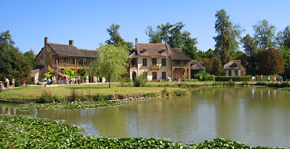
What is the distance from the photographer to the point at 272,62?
2095 inches

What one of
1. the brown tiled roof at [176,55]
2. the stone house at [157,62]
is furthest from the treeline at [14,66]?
the brown tiled roof at [176,55]

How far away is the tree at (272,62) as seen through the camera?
52.9 m

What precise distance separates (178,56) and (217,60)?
864 centimetres

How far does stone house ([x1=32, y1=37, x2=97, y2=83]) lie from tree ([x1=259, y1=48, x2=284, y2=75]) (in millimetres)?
33225

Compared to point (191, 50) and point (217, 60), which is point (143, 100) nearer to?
point (217, 60)

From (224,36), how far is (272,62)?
470 inches

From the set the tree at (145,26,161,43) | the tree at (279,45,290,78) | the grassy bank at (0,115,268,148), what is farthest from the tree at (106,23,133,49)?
the grassy bank at (0,115,268,148)

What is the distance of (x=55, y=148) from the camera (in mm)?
9344

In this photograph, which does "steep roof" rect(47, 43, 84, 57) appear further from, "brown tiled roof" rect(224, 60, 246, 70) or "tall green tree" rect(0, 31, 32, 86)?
"brown tiled roof" rect(224, 60, 246, 70)

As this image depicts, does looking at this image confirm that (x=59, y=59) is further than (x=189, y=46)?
No

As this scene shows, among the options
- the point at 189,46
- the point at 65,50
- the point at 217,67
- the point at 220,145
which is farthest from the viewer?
the point at 189,46

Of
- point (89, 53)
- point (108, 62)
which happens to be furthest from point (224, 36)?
point (108, 62)

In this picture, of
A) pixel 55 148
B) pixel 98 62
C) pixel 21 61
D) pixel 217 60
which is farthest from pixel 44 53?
pixel 55 148

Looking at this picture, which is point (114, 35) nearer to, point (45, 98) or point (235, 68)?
Answer: point (235, 68)
